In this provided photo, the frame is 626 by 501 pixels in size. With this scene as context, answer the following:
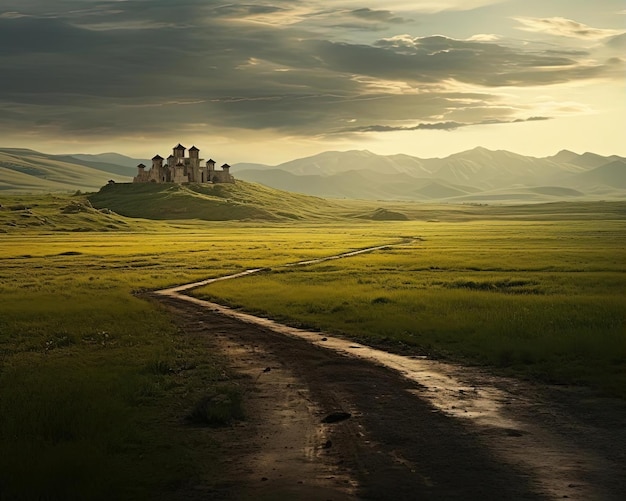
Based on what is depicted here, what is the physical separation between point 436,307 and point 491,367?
1397 cm

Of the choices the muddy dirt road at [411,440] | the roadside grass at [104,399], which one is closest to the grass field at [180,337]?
the roadside grass at [104,399]

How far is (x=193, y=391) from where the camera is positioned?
81.0 ft

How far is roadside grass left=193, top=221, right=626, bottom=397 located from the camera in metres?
29.6

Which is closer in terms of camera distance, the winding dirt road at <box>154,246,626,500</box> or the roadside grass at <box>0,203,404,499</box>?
the winding dirt road at <box>154,246,626,500</box>

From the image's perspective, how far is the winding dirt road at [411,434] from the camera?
1603 centimetres

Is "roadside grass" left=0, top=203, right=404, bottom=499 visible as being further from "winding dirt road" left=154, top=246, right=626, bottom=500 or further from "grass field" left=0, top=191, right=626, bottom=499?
"winding dirt road" left=154, top=246, right=626, bottom=500

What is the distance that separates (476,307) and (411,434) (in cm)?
2439

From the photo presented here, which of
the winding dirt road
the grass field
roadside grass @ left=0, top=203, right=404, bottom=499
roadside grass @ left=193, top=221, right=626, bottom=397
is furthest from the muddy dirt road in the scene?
roadside grass @ left=193, top=221, right=626, bottom=397

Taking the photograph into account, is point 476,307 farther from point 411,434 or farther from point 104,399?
point 104,399

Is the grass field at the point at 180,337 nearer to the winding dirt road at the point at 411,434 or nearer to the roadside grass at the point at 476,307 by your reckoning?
the roadside grass at the point at 476,307

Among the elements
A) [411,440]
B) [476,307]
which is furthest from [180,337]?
[476,307]

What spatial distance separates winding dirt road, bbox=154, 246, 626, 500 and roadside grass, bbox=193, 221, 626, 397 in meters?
2.85

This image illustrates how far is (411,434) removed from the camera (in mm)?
19797

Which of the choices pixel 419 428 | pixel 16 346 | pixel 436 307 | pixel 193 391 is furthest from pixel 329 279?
pixel 419 428
